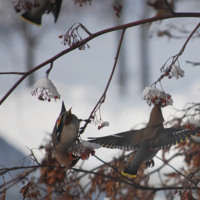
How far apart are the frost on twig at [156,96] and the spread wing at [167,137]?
0.31ft

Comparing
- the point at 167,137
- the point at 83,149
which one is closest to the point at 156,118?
the point at 167,137

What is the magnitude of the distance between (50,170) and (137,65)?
2415 millimetres

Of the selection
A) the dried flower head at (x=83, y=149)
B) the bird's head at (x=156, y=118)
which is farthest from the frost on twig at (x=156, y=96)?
the dried flower head at (x=83, y=149)

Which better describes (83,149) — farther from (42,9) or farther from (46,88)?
(42,9)

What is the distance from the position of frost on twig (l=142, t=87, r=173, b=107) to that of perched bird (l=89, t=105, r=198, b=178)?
0.03 metres

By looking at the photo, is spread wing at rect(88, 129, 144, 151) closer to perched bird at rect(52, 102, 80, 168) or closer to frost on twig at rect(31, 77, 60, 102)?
perched bird at rect(52, 102, 80, 168)

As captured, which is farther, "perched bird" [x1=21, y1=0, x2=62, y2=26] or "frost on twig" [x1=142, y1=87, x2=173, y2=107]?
"perched bird" [x1=21, y1=0, x2=62, y2=26]

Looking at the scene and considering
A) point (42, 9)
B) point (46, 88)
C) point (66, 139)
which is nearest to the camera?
point (46, 88)

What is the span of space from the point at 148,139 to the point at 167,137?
2.4 inches

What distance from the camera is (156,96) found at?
0.86 meters

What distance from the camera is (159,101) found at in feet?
2.91

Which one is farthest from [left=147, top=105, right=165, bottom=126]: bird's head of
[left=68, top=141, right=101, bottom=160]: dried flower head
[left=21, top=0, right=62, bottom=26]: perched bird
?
[left=21, top=0, right=62, bottom=26]: perched bird

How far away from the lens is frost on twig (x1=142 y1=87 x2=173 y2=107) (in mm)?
850

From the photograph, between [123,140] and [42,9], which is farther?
[42,9]
